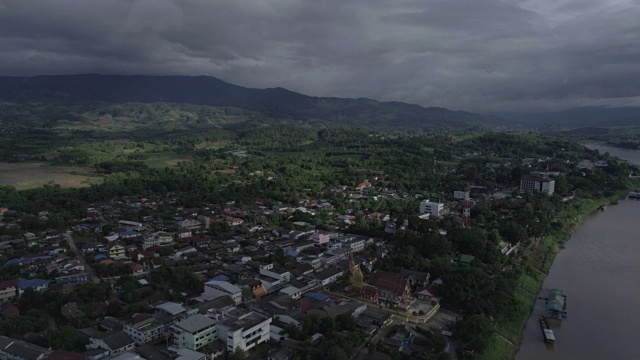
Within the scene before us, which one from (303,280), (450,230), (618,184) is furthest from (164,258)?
(618,184)

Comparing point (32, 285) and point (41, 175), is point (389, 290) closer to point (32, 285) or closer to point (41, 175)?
point (32, 285)

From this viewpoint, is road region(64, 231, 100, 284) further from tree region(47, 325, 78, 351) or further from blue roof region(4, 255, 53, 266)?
tree region(47, 325, 78, 351)

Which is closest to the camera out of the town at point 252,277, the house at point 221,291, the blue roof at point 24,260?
the town at point 252,277

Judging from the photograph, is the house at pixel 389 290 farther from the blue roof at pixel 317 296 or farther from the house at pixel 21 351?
the house at pixel 21 351

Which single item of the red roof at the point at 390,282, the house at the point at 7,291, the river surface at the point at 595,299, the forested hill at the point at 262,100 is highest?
the forested hill at the point at 262,100

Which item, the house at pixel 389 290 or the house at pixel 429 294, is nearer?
the house at pixel 389 290

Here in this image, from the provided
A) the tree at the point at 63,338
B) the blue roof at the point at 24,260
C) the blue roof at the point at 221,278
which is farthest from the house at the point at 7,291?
the blue roof at the point at 221,278
